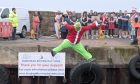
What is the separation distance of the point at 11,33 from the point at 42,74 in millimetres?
8731

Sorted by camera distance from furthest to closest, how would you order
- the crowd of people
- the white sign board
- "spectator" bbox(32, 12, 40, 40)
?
"spectator" bbox(32, 12, 40, 40)
the crowd of people
the white sign board

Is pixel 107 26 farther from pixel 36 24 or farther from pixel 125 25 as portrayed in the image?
pixel 36 24

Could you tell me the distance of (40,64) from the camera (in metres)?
15.4

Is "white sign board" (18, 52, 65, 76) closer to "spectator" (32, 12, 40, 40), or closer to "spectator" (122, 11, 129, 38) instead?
"spectator" (32, 12, 40, 40)

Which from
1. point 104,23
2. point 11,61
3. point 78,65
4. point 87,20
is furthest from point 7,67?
point 104,23

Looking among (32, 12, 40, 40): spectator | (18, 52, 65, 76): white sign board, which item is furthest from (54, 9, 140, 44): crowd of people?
(18, 52, 65, 76): white sign board

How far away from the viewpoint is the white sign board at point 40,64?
15.2 meters

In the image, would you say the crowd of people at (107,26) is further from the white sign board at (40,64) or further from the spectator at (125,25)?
the white sign board at (40,64)

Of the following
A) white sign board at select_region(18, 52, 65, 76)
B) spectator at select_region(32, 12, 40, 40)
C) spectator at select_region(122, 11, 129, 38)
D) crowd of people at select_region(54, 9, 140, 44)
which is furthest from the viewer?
A: spectator at select_region(32, 12, 40, 40)

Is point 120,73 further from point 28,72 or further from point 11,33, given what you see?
point 11,33

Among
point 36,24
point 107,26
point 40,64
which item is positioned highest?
point 36,24

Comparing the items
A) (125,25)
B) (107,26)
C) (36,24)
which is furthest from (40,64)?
(125,25)

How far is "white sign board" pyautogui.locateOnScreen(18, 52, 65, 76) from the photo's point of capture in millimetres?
15234

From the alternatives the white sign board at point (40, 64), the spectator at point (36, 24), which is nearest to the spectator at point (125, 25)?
the spectator at point (36, 24)
